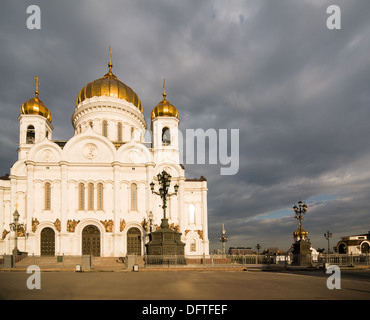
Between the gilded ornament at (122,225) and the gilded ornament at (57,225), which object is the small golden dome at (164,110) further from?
the gilded ornament at (57,225)

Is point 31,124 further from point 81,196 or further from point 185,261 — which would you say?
point 185,261

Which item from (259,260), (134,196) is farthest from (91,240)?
(259,260)

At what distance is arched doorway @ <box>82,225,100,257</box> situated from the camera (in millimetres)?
32162

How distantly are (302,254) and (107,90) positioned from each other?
2930 centimetres

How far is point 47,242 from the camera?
1249 inches

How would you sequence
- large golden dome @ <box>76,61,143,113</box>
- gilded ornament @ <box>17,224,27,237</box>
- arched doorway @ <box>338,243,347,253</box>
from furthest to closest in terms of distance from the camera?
arched doorway @ <box>338,243,347,253</box>, large golden dome @ <box>76,61,143,113</box>, gilded ornament @ <box>17,224,27,237</box>

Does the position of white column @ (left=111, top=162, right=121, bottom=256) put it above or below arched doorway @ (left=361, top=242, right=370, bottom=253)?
above

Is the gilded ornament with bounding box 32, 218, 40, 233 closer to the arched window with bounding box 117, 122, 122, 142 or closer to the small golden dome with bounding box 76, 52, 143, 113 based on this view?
the arched window with bounding box 117, 122, 122, 142

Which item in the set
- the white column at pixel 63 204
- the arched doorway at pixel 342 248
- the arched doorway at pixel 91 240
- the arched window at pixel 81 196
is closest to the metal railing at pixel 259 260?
the arched doorway at pixel 91 240

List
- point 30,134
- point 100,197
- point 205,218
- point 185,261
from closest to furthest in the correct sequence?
point 185,261
point 100,197
point 205,218
point 30,134

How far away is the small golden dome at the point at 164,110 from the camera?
38.5 m

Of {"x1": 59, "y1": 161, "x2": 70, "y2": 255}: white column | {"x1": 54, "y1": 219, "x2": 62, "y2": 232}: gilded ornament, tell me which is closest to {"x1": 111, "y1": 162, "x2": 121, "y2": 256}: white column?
{"x1": 59, "y1": 161, "x2": 70, "y2": 255}: white column

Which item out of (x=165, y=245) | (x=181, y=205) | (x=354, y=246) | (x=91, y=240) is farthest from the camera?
(x=354, y=246)

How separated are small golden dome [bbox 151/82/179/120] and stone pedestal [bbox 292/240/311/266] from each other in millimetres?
21089
